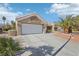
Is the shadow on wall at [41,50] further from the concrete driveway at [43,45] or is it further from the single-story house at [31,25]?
the single-story house at [31,25]

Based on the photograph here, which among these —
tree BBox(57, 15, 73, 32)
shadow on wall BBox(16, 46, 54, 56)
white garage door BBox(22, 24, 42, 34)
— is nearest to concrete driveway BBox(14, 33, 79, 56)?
shadow on wall BBox(16, 46, 54, 56)

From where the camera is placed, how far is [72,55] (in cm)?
622

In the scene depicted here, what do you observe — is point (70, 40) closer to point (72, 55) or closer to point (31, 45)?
point (72, 55)

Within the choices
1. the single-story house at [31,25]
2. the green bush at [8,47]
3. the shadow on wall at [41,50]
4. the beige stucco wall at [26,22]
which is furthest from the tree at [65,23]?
the green bush at [8,47]

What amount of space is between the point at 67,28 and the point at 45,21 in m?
0.63

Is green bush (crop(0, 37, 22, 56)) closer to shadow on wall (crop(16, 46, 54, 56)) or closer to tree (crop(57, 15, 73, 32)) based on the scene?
shadow on wall (crop(16, 46, 54, 56))

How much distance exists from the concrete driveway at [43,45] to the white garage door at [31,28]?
0.44 feet

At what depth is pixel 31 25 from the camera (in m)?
6.57

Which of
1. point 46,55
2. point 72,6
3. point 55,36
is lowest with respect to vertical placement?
point 46,55

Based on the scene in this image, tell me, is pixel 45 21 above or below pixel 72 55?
above

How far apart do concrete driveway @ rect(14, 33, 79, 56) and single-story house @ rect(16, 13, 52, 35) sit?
0.14 metres

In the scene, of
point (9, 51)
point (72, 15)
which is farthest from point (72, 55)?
point (9, 51)

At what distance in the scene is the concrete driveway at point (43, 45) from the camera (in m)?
6.29

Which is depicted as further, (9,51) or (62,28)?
→ (62,28)
